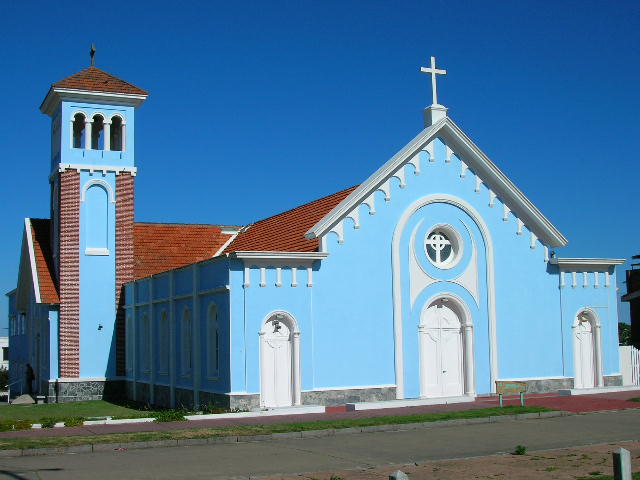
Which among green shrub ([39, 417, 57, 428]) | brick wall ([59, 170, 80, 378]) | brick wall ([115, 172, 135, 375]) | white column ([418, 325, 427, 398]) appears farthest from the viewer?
brick wall ([115, 172, 135, 375])

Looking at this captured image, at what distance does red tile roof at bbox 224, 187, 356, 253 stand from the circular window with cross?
3183 mm

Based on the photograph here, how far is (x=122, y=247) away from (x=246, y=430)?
16.6 meters

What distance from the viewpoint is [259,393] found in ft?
75.7

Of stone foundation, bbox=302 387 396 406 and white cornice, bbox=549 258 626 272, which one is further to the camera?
white cornice, bbox=549 258 626 272

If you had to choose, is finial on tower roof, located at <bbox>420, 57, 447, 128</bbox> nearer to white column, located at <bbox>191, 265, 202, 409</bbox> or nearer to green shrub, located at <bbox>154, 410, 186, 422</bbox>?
white column, located at <bbox>191, 265, 202, 409</bbox>

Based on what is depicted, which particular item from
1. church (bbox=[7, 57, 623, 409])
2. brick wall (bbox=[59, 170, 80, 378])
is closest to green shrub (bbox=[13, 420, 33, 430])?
church (bbox=[7, 57, 623, 409])

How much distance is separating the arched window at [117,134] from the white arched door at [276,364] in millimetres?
13060

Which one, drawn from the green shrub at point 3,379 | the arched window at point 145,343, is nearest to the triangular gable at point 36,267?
the arched window at point 145,343

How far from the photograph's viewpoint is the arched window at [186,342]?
2672cm

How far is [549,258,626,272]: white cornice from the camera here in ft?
90.7

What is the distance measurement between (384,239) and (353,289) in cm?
181

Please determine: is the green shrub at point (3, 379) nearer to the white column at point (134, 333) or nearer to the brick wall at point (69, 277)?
the brick wall at point (69, 277)

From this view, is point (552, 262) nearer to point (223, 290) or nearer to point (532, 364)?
point (532, 364)

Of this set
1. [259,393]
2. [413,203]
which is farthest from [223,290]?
[413,203]
